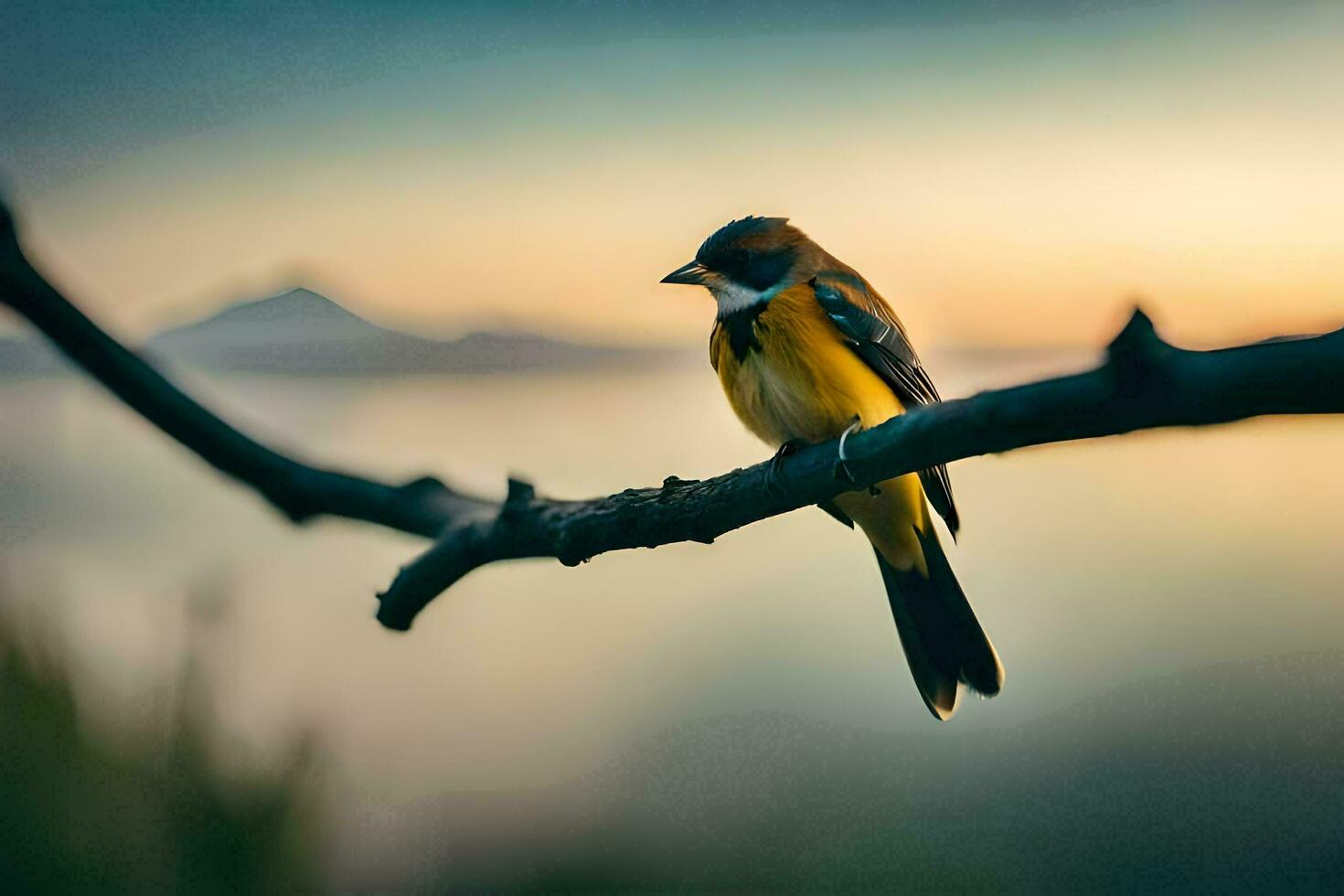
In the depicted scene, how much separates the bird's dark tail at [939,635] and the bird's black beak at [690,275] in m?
0.47

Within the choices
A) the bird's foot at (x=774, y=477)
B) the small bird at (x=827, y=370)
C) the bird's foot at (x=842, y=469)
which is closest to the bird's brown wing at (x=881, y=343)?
the small bird at (x=827, y=370)

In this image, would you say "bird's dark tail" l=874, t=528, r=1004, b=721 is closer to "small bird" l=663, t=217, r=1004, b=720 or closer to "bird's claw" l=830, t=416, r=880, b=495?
"small bird" l=663, t=217, r=1004, b=720

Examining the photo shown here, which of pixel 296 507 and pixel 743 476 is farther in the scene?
pixel 296 507

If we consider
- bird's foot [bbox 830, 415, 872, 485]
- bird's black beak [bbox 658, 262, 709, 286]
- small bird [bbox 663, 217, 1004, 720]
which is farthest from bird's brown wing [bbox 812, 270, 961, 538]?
bird's foot [bbox 830, 415, 872, 485]

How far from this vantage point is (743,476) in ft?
3.97

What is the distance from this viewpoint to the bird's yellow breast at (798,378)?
1.43 meters

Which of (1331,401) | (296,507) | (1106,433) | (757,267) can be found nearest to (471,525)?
(296,507)

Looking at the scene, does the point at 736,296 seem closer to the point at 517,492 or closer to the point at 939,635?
the point at 517,492

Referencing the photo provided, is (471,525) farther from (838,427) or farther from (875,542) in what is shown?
(875,542)

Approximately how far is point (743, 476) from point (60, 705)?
1.55m

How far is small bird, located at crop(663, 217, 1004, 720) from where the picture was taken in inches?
56.7

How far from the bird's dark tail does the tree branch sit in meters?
0.56

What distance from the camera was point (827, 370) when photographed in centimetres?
144

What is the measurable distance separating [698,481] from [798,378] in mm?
239
